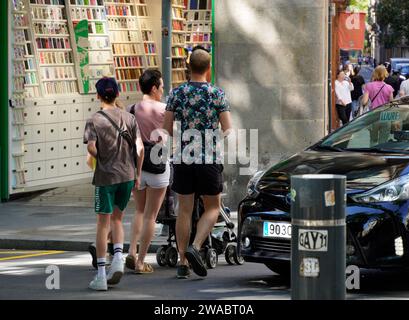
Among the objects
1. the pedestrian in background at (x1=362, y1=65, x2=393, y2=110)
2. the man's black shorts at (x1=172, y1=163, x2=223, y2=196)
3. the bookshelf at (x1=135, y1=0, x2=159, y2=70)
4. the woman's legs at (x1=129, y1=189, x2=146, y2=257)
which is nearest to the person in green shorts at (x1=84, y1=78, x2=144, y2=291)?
the man's black shorts at (x1=172, y1=163, x2=223, y2=196)

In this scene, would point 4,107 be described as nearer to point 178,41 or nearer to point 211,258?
point 178,41

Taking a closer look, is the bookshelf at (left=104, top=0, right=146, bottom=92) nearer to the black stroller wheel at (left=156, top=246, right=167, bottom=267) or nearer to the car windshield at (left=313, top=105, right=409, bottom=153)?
the black stroller wheel at (left=156, top=246, right=167, bottom=267)

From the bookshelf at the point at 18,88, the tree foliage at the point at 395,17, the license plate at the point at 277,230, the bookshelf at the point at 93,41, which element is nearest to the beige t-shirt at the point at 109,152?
the license plate at the point at 277,230

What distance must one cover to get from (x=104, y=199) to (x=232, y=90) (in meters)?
6.74

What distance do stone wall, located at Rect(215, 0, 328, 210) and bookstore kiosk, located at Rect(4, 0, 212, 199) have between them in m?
3.44

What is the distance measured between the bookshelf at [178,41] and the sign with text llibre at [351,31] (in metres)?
13.6

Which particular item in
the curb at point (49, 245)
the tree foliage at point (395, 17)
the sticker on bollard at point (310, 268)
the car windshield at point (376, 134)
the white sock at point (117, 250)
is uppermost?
the sticker on bollard at point (310, 268)

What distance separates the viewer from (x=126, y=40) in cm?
2131

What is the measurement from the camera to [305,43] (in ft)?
53.2

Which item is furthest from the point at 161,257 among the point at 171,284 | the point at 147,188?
the point at 171,284

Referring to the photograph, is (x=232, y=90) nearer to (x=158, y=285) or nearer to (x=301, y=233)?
(x=158, y=285)

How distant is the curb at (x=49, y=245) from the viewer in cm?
1317

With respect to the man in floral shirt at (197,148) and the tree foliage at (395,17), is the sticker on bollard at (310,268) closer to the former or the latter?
the man in floral shirt at (197,148)

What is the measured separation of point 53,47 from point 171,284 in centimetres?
963
